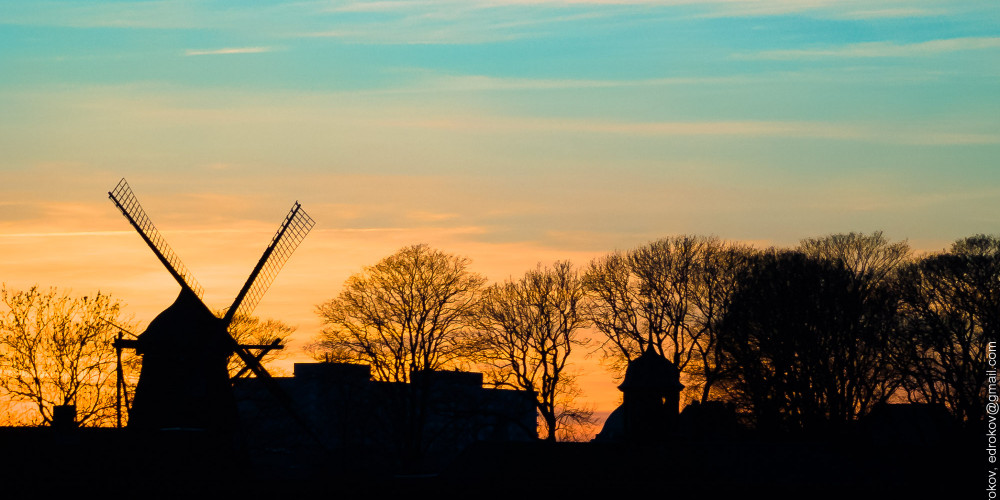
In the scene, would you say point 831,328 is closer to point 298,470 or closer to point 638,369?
point 638,369

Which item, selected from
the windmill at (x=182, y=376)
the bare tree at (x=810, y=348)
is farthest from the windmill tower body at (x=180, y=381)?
the bare tree at (x=810, y=348)

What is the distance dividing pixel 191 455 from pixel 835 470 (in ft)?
79.3

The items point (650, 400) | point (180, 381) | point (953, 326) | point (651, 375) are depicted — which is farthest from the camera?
point (953, 326)

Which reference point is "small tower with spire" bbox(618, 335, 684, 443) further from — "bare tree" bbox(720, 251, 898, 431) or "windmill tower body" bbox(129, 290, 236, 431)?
"windmill tower body" bbox(129, 290, 236, 431)

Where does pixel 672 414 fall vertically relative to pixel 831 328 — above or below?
below

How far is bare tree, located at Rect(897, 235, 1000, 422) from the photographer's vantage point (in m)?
57.2

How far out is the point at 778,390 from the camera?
62.1 metres

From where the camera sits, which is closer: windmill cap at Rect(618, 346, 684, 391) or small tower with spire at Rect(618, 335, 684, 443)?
windmill cap at Rect(618, 346, 684, 391)

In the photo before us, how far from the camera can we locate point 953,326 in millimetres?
58625

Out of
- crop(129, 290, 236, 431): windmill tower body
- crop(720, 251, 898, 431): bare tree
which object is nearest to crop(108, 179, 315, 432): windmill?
crop(129, 290, 236, 431): windmill tower body

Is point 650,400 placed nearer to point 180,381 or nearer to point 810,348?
point 810,348

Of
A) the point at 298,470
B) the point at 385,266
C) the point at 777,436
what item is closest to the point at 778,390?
the point at 777,436

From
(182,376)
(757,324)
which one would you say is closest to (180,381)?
(182,376)

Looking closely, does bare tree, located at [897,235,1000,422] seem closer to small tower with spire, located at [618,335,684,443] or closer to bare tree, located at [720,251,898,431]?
bare tree, located at [720,251,898,431]
